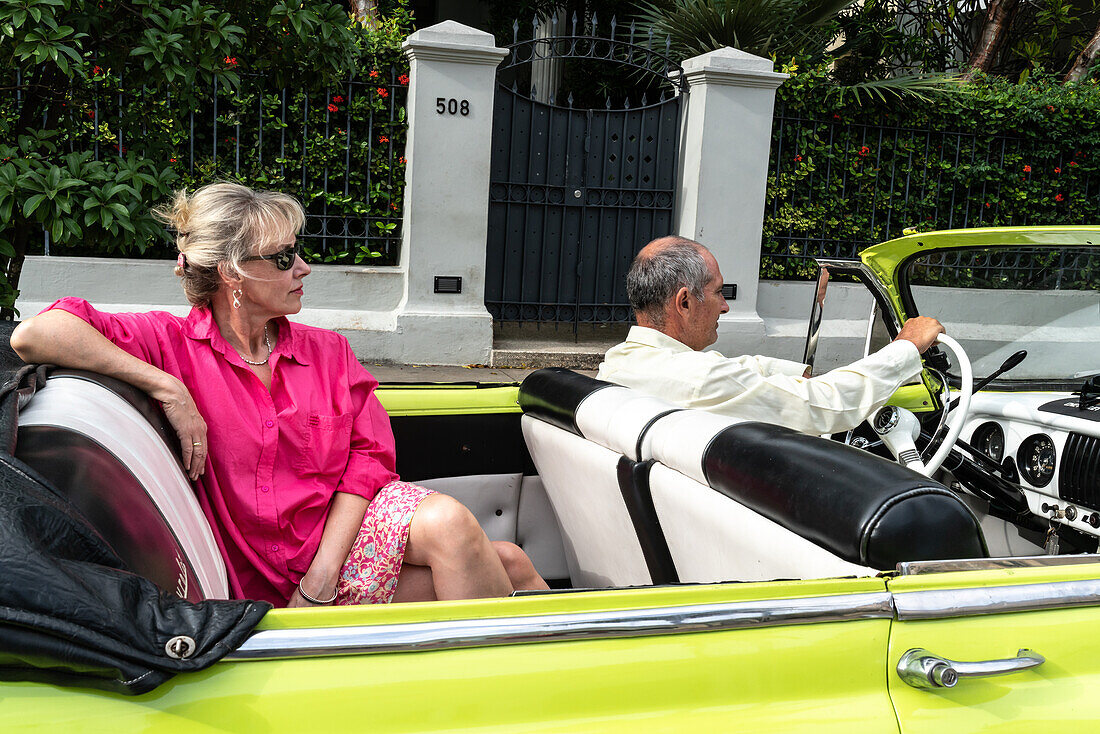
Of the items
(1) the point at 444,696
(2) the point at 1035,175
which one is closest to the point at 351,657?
(1) the point at 444,696

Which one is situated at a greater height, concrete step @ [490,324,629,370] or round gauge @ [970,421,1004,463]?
round gauge @ [970,421,1004,463]

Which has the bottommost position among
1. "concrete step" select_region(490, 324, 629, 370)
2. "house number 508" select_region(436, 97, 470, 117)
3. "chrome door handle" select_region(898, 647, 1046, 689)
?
"concrete step" select_region(490, 324, 629, 370)

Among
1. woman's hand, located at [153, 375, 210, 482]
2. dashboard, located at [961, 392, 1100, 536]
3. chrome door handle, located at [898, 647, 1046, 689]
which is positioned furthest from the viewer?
dashboard, located at [961, 392, 1100, 536]

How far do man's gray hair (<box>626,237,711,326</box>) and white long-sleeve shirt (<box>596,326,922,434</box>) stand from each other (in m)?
0.26

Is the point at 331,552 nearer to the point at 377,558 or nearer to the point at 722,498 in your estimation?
the point at 377,558

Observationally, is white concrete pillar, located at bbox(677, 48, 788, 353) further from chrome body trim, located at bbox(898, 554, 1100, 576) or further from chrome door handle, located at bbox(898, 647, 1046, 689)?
chrome door handle, located at bbox(898, 647, 1046, 689)

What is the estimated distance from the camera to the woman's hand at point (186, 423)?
2.02 meters

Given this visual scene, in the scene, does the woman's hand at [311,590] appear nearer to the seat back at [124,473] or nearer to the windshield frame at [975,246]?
the seat back at [124,473]

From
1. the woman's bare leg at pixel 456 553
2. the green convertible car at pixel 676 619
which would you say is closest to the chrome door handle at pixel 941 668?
the green convertible car at pixel 676 619

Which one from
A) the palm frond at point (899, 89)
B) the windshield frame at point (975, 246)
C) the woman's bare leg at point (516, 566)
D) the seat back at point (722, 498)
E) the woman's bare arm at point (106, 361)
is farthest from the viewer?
the palm frond at point (899, 89)

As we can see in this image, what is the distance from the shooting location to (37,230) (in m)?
7.19

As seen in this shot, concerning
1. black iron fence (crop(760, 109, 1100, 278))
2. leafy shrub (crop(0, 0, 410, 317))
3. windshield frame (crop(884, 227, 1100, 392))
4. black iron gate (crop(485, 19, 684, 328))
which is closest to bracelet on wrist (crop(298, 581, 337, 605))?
leafy shrub (crop(0, 0, 410, 317))

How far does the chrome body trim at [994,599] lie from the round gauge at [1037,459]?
5.58 ft

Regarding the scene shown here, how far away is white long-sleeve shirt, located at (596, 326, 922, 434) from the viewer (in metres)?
2.52
